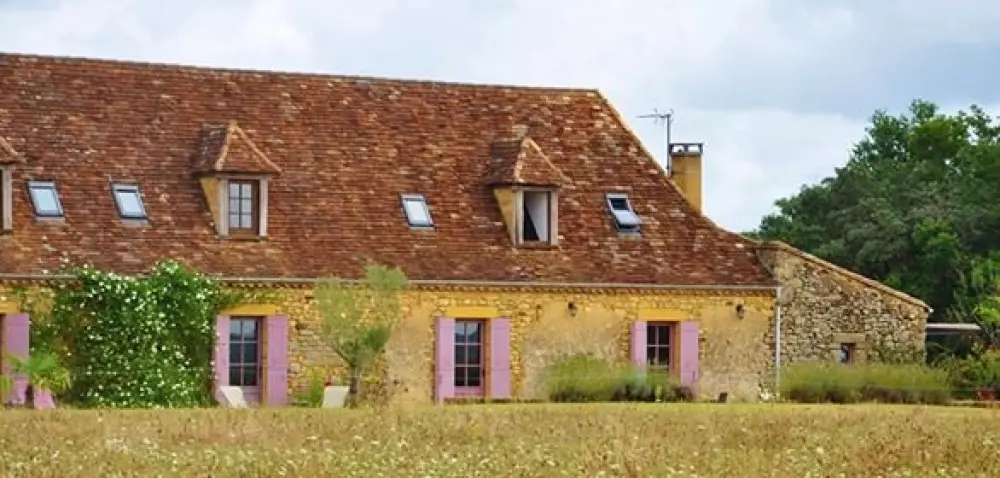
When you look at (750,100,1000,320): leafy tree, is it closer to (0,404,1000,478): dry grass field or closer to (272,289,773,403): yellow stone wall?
(272,289,773,403): yellow stone wall

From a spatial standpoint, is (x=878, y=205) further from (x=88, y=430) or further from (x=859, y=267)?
(x=88, y=430)

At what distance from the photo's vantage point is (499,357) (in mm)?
42531

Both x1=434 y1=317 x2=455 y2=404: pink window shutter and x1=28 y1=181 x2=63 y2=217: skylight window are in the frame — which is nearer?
x1=28 y1=181 x2=63 y2=217: skylight window

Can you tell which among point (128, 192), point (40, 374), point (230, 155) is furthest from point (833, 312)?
point (40, 374)

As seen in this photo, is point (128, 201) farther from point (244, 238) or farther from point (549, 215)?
point (549, 215)

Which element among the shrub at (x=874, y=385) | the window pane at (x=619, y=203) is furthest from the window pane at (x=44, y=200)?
the shrub at (x=874, y=385)

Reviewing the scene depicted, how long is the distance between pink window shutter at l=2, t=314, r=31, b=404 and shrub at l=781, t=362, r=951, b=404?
45.0 feet

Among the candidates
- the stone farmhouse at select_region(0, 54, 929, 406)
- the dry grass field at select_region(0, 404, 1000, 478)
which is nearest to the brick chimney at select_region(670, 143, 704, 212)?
the stone farmhouse at select_region(0, 54, 929, 406)

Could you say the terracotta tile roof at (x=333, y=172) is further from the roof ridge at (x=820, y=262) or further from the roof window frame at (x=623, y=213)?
the roof ridge at (x=820, y=262)

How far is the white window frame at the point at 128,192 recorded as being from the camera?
40.3 metres

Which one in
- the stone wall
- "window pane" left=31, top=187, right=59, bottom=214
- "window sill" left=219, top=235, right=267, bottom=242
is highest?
"window pane" left=31, top=187, right=59, bottom=214

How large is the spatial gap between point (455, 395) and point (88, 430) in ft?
44.8

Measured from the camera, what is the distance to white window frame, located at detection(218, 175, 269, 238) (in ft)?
134

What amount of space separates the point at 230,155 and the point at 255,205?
906mm
